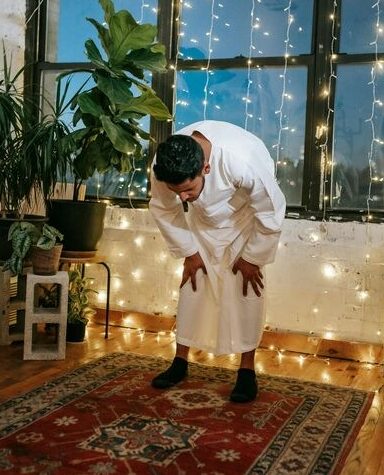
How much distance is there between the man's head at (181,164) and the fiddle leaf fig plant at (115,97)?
3.12ft

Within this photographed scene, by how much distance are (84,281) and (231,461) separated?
177 cm

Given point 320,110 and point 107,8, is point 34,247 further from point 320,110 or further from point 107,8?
point 320,110

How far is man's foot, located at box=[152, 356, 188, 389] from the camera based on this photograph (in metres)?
2.43

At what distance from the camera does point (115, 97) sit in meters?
2.95

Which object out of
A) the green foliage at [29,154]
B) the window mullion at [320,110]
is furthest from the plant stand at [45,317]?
the window mullion at [320,110]

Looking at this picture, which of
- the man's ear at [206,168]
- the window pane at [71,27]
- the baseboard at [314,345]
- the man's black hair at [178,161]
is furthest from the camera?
the window pane at [71,27]

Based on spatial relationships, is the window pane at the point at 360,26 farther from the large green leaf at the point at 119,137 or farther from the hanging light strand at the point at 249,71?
the large green leaf at the point at 119,137

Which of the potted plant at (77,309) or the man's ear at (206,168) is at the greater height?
the man's ear at (206,168)

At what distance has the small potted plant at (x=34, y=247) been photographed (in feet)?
9.25

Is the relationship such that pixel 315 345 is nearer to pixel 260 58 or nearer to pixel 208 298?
pixel 208 298

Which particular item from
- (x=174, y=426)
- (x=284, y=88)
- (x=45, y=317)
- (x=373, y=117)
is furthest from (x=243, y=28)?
(x=174, y=426)

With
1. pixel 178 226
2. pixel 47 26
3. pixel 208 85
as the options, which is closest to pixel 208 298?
pixel 178 226

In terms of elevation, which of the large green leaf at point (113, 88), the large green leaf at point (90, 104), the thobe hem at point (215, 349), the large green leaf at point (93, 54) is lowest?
the thobe hem at point (215, 349)

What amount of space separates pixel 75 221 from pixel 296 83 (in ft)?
4.62
